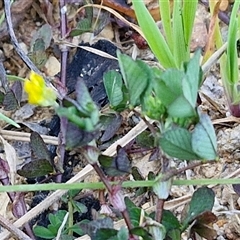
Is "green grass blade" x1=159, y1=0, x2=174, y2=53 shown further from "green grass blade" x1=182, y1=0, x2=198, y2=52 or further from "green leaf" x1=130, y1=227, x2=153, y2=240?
"green leaf" x1=130, y1=227, x2=153, y2=240

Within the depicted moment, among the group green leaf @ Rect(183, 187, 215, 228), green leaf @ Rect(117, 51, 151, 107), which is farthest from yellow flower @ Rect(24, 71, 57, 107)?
green leaf @ Rect(183, 187, 215, 228)

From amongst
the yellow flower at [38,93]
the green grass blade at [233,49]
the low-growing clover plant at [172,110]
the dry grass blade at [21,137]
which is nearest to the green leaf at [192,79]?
the low-growing clover plant at [172,110]

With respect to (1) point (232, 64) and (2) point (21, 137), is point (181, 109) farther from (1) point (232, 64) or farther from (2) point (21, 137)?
(2) point (21, 137)

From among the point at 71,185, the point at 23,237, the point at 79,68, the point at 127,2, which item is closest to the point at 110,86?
the point at 71,185

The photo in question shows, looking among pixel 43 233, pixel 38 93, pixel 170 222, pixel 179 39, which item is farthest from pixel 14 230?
pixel 179 39

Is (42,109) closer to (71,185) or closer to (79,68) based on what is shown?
(79,68)
